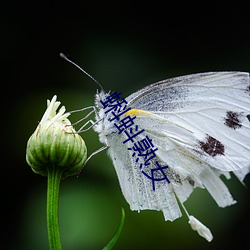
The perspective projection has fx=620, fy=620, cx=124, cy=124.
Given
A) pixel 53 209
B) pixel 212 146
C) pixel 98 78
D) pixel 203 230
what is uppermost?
pixel 98 78

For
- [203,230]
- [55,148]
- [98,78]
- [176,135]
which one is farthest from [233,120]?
[98,78]

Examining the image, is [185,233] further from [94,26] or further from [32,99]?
[94,26]

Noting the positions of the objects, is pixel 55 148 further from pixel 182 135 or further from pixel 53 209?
pixel 182 135

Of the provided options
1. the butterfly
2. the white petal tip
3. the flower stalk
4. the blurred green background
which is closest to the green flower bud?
the flower stalk

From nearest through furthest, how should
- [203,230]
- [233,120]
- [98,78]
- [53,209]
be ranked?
[53,209] < [203,230] < [233,120] < [98,78]

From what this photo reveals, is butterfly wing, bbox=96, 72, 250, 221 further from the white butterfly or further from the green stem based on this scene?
the green stem

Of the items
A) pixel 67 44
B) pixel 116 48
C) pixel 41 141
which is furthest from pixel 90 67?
pixel 41 141

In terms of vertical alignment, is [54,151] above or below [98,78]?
below
